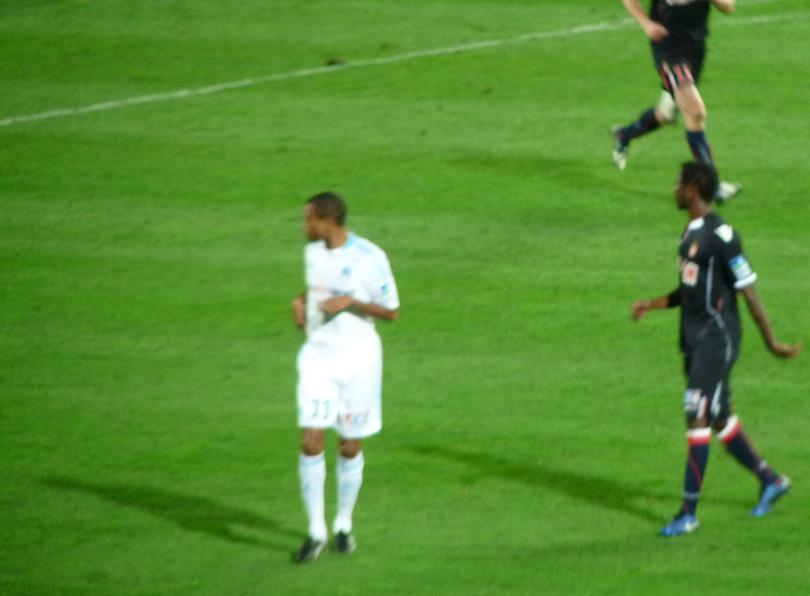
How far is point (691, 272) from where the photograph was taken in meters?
9.87

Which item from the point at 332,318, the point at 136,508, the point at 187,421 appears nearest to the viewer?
the point at 332,318

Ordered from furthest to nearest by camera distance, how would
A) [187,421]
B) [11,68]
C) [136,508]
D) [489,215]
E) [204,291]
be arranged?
[11,68], [489,215], [204,291], [187,421], [136,508]

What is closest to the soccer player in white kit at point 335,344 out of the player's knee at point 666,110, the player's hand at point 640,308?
the player's hand at point 640,308

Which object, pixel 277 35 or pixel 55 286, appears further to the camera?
pixel 277 35

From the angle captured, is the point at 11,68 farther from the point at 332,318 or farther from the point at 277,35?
the point at 332,318

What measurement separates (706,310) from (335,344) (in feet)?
6.45

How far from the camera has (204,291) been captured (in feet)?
45.2

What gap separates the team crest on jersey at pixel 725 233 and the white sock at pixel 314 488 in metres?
2.38

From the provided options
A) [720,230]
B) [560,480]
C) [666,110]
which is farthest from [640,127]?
[720,230]

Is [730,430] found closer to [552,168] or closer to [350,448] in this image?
[350,448]

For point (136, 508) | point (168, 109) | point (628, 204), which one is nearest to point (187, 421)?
point (136, 508)

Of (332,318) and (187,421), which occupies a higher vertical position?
(332,318)

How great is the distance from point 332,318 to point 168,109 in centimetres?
842

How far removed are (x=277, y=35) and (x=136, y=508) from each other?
33.1ft
